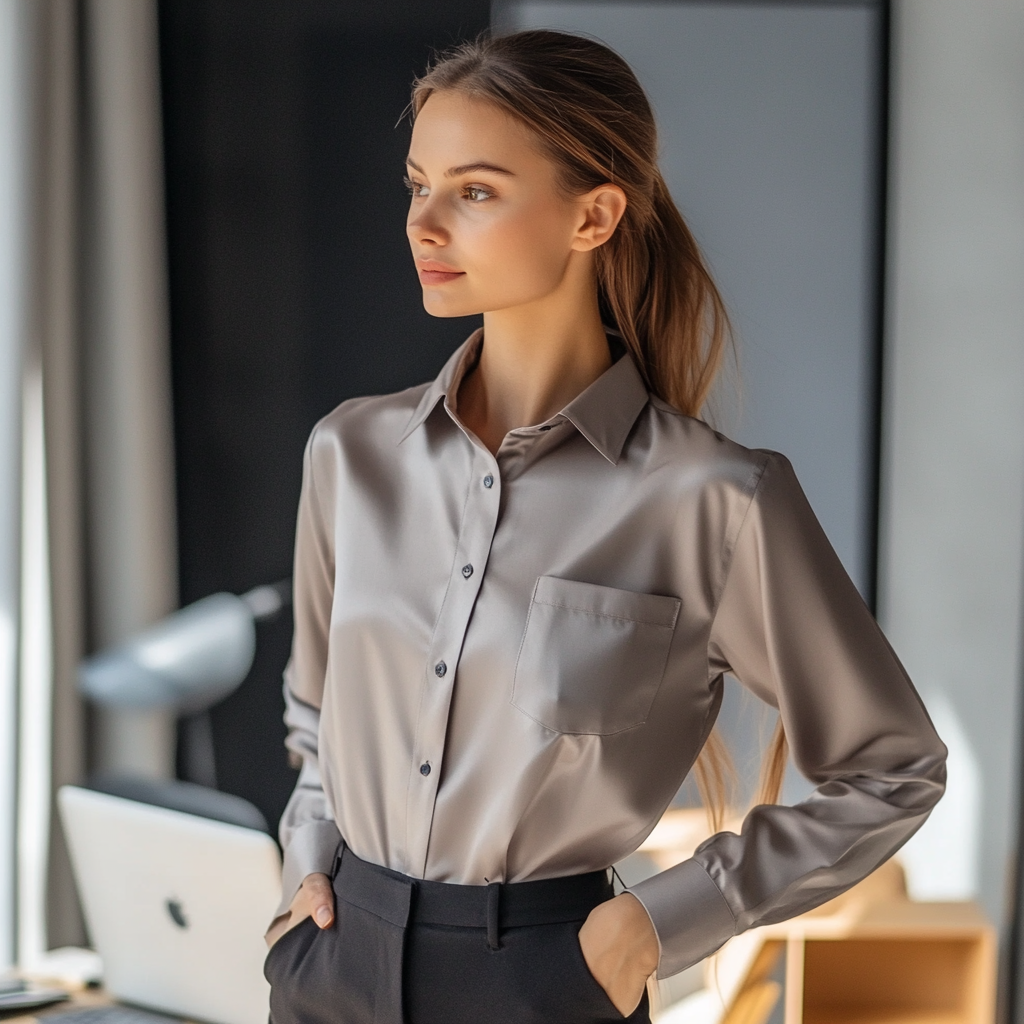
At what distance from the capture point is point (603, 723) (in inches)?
50.7

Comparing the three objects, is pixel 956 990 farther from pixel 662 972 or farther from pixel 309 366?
pixel 309 366

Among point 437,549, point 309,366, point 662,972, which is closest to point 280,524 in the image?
point 309,366

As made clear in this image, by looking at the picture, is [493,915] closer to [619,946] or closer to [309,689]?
[619,946]

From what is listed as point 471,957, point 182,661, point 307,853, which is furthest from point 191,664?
point 471,957

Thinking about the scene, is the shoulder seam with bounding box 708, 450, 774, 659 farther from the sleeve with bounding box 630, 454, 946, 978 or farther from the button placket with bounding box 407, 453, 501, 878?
the button placket with bounding box 407, 453, 501, 878

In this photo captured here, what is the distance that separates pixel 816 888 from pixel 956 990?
1217 mm

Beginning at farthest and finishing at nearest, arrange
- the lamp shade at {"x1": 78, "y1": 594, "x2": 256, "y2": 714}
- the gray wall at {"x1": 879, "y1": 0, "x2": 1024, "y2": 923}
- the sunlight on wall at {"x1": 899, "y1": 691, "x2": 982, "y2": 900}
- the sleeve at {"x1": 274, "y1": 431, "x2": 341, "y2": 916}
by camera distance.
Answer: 1. the lamp shade at {"x1": 78, "y1": 594, "x2": 256, "y2": 714}
2. the sunlight on wall at {"x1": 899, "y1": 691, "x2": 982, "y2": 900}
3. the gray wall at {"x1": 879, "y1": 0, "x2": 1024, "y2": 923}
4. the sleeve at {"x1": 274, "y1": 431, "x2": 341, "y2": 916}

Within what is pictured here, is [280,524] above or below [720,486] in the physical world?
below

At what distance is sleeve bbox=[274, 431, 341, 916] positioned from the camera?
58.3 inches

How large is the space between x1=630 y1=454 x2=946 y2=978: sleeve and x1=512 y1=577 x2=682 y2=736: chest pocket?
0.10m

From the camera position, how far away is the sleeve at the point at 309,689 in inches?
58.3

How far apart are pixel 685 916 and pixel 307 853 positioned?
0.46 metres

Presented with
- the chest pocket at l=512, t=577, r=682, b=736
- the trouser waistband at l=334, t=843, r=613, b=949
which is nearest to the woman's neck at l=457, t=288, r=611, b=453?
the chest pocket at l=512, t=577, r=682, b=736

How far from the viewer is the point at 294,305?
9.96ft
